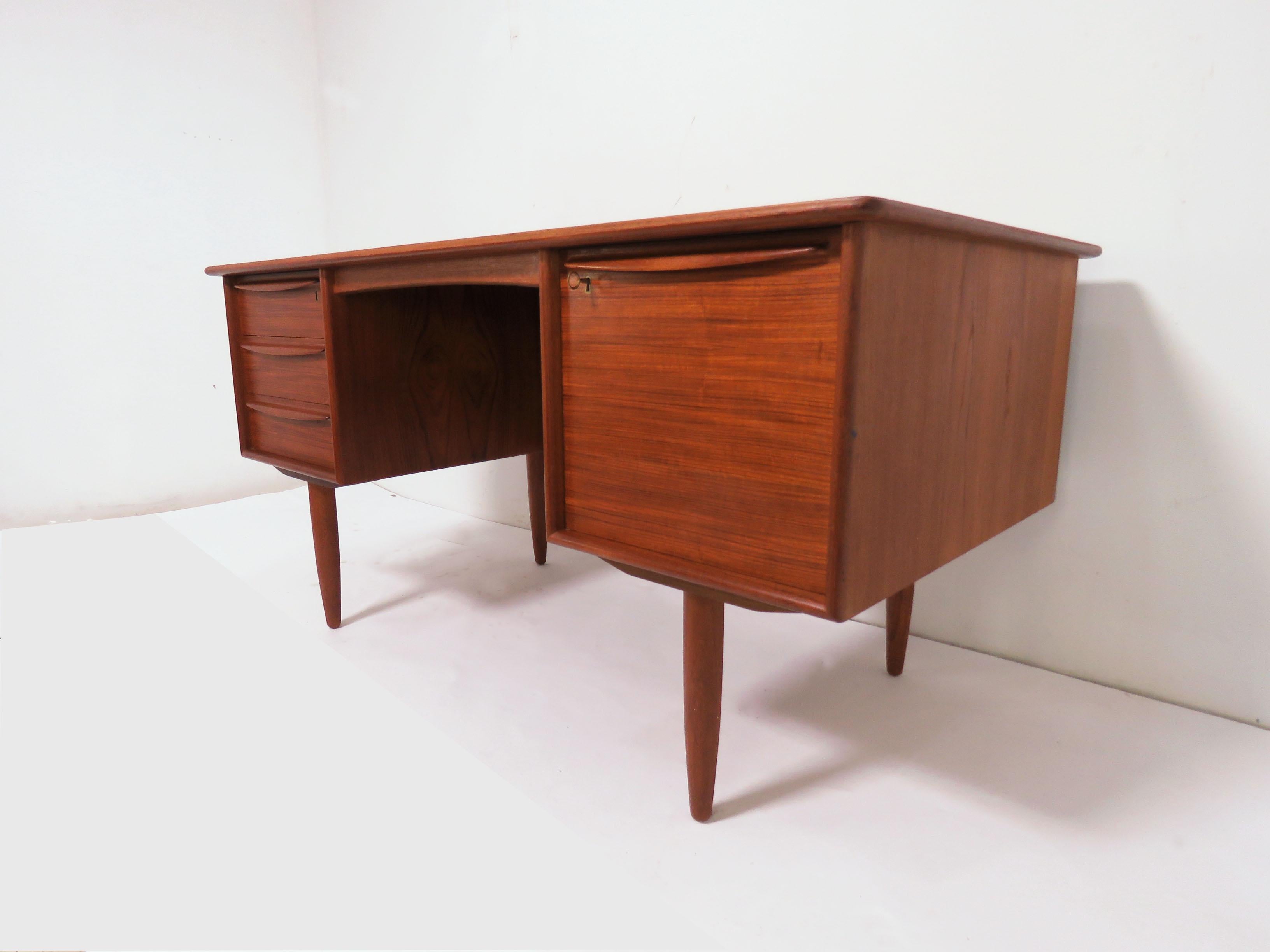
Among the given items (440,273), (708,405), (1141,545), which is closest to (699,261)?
(708,405)

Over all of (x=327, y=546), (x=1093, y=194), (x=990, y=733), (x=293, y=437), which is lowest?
(x=990, y=733)

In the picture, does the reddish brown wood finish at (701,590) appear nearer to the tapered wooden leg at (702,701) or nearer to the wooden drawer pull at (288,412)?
the tapered wooden leg at (702,701)

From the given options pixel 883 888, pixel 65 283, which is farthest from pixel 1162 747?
pixel 65 283

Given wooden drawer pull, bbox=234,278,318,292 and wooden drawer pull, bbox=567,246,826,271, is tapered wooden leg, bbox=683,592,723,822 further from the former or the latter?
wooden drawer pull, bbox=234,278,318,292

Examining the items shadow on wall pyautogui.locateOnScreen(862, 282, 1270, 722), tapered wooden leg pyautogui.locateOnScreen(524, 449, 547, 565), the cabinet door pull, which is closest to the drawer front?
the cabinet door pull

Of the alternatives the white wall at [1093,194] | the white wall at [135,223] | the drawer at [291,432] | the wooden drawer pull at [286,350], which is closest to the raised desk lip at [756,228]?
the white wall at [1093,194]

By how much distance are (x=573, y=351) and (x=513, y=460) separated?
131cm

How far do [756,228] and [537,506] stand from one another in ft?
4.02

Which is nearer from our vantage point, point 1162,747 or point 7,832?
point 7,832

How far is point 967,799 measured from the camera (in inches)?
39.7

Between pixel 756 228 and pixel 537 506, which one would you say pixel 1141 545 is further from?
pixel 537 506

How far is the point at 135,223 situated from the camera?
2412mm

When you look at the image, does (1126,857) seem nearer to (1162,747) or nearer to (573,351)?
(1162,747)

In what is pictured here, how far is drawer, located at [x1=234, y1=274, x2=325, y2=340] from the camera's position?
139 centimetres
